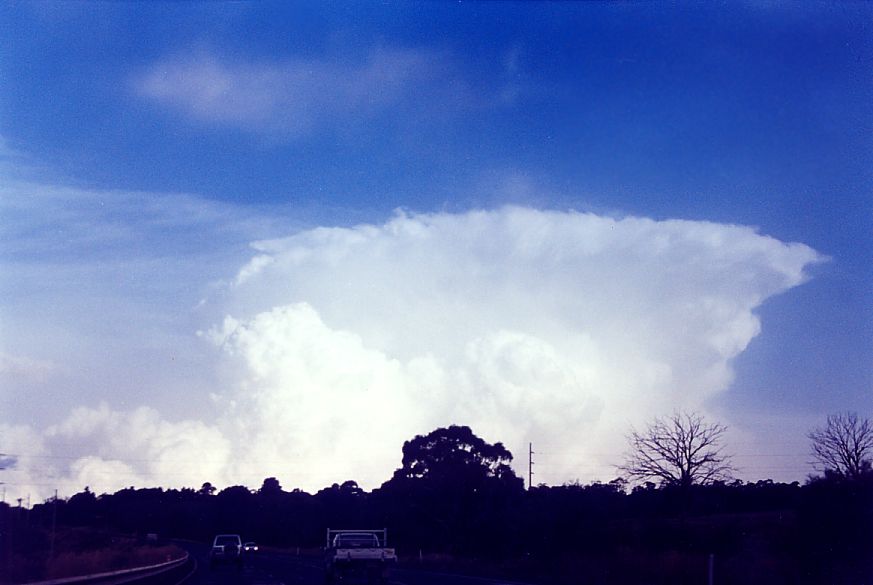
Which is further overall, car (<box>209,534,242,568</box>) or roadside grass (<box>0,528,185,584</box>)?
car (<box>209,534,242,568</box>)

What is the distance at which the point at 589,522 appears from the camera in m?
54.5

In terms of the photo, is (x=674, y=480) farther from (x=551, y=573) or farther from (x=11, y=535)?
(x=11, y=535)

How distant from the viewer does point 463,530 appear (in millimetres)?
77312

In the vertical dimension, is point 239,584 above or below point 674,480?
below

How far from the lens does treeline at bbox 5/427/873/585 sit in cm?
3288

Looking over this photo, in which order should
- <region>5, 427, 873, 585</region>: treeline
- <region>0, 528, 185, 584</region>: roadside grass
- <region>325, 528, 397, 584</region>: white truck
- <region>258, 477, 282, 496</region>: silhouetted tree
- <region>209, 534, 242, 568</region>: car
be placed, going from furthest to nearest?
1. <region>258, 477, 282, 496</region>: silhouetted tree
2. <region>209, 534, 242, 568</region>: car
3. <region>0, 528, 185, 584</region>: roadside grass
4. <region>325, 528, 397, 584</region>: white truck
5. <region>5, 427, 873, 585</region>: treeline

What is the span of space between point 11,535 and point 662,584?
37923 millimetres

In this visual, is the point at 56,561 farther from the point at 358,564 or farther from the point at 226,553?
the point at 358,564

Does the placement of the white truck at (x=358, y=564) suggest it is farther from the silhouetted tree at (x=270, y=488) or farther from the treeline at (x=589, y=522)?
the silhouetted tree at (x=270, y=488)

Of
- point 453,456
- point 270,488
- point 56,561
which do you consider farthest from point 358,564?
point 270,488

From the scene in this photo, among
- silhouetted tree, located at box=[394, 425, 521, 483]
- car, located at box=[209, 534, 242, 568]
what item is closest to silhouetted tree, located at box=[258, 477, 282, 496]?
→ silhouetted tree, located at box=[394, 425, 521, 483]

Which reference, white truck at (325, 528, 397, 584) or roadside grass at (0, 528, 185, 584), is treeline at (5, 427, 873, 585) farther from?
white truck at (325, 528, 397, 584)

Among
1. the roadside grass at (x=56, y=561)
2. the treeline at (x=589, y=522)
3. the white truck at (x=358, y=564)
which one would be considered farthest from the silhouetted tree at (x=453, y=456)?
the white truck at (x=358, y=564)

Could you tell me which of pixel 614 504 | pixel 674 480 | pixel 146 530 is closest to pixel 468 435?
pixel 614 504
